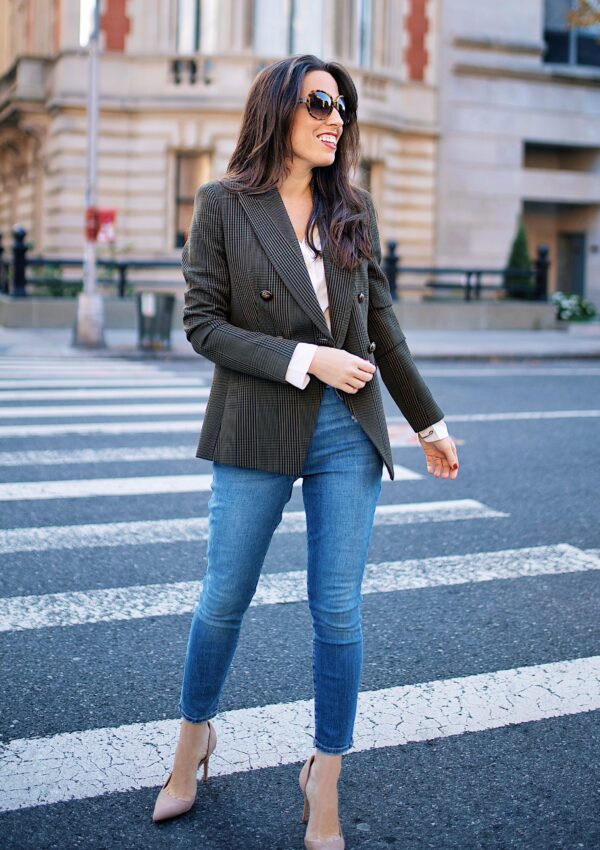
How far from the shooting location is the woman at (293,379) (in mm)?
3033

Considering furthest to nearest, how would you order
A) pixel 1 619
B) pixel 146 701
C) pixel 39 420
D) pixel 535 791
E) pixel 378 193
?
pixel 378 193, pixel 39 420, pixel 1 619, pixel 146 701, pixel 535 791

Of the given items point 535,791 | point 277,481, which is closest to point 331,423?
point 277,481

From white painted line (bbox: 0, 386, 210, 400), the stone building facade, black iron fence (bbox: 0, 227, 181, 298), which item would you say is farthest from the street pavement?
the stone building facade

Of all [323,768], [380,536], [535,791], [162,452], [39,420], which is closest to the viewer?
[323,768]

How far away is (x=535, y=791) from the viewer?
11.2ft

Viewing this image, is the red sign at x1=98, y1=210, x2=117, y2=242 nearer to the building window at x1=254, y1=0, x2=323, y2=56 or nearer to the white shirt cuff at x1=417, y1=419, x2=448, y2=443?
the building window at x1=254, y1=0, x2=323, y2=56

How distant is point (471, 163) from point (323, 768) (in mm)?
27808

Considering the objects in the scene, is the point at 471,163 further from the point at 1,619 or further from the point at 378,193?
the point at 1,619

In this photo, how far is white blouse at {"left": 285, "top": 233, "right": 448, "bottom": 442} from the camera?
2969mm

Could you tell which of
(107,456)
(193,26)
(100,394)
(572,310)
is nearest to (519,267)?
(572,310)

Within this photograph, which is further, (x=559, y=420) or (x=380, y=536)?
(x=559, y=420)

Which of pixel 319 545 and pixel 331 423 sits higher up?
pixel 331 423

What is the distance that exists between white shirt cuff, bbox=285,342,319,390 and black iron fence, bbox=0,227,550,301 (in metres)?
19.4

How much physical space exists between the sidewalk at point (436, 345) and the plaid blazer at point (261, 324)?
46.4 feet
